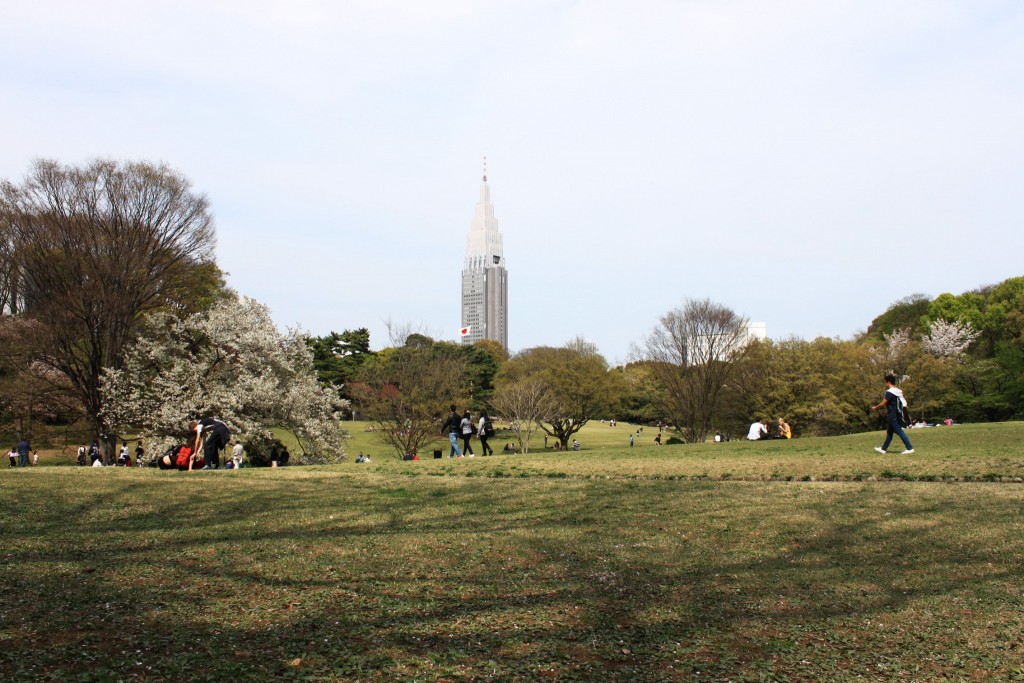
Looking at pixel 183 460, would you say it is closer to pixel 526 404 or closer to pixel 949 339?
pixel 526 404

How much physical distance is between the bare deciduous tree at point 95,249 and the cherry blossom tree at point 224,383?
1.51 meters

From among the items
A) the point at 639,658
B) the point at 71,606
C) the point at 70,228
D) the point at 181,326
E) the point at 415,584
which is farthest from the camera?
the point at 181,326

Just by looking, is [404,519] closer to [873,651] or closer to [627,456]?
[873,651]

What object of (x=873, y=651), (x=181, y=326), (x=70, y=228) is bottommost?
(x=873, y=651)

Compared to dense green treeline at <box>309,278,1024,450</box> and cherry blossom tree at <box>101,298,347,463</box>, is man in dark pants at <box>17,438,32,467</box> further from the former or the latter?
dense green treeline at <box>309,278,1024,450</box>

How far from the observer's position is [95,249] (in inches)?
1310

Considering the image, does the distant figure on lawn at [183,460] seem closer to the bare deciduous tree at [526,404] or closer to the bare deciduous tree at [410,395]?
the bare deciduous tree at [410,395]

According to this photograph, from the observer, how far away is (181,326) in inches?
1483

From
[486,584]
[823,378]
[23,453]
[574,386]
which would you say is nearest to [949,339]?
[823,378]

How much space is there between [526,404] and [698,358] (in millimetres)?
15674

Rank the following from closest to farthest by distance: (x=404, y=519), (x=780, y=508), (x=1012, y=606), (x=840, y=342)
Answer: (x=1012, y=606)
(x=404, y=519)
(x=780, y=508)
(x=840, y=342)

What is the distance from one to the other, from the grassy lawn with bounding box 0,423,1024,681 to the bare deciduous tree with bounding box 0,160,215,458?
74.8 ft

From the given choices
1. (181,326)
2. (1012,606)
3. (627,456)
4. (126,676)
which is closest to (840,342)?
(627,456)

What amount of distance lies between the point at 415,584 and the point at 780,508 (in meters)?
6.85
